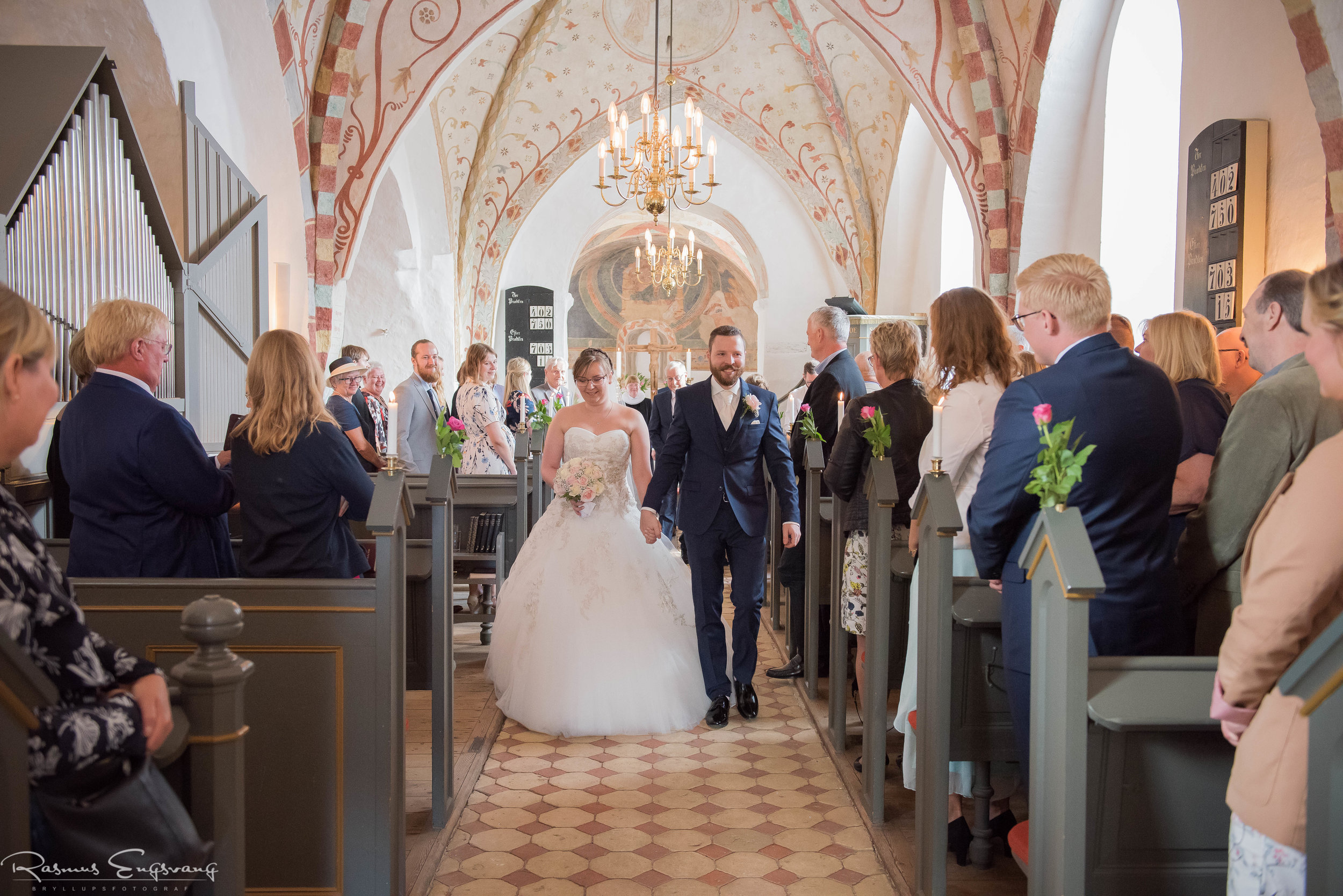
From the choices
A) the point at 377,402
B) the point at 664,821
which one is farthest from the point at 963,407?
the point at 377,402

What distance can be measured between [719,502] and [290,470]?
1.97 m

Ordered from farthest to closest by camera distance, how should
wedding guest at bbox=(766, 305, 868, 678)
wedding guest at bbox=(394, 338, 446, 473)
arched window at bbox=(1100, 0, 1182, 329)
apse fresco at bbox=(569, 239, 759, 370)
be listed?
apse fresco at bbox=(569, 239, 759, 370) < arched window at bbox=(1100, 0, 1182, 329) < wedding guest at bbox=(394, 338, 446, 473) < wedding guest at bbox=(766, 305, 868, 678)

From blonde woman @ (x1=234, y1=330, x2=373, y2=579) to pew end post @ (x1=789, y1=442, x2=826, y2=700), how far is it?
2.19m

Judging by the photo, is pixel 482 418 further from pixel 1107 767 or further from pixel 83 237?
pixel 1107 767

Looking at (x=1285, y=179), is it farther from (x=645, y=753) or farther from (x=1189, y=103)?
(x=645, y=753)

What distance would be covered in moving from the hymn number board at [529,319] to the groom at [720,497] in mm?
10946

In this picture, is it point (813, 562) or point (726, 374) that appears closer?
point (726, 374)

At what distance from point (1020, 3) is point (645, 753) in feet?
21.0

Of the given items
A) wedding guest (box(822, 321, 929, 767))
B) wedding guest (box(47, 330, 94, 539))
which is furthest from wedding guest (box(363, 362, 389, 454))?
wedding guest (box(822, 321, 929, 767))

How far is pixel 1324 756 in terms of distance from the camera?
1344 millimetres

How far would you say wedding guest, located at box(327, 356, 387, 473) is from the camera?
4.50m

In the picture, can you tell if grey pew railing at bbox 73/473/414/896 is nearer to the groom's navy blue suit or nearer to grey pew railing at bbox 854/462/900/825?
grey pew railing at bbox 854/462/900/825

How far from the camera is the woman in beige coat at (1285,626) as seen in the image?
138cm

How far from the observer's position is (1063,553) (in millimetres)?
1823
